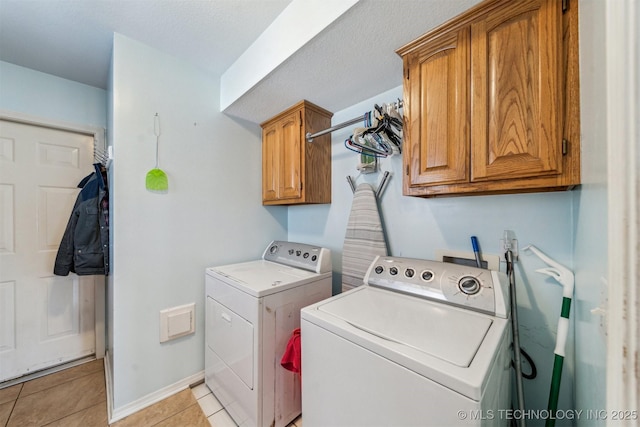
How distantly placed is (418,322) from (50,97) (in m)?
3.18

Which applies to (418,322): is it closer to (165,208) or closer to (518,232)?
(518,232)

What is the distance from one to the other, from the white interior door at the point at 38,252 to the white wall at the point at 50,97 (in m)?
0.14

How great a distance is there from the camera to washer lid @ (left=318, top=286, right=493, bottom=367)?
0.73 metres

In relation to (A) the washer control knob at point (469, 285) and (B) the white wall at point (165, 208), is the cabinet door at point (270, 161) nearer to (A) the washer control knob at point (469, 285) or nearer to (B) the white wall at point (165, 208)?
(B) the white wall at point (165, 208)

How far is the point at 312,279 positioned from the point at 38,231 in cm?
234

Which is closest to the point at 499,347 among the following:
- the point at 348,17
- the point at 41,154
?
the point at 348,17

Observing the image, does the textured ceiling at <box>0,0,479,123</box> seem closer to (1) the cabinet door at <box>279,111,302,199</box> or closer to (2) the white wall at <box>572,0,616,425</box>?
(1) the cabinet door at <box>279,111,302,199</box>

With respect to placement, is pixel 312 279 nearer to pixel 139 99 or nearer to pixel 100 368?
pixel 139 99

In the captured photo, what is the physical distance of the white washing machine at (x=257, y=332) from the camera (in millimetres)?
1307

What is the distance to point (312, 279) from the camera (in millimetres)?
1564

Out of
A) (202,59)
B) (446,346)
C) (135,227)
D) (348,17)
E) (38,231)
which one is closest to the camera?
(446,346)

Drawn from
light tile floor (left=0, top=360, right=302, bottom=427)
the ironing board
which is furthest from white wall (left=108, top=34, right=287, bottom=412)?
the ironing board

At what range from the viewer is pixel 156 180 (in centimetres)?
162

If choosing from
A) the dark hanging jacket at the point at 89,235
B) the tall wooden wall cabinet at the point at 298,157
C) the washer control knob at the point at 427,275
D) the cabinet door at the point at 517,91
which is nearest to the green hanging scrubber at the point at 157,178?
the dark hanging jacket at the point at 89,235
